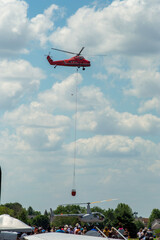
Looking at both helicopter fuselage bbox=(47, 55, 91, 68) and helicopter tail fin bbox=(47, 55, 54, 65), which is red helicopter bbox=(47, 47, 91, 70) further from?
helicopter tail fin bbox=(47, 55, 54, 65)

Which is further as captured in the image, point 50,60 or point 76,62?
point 50,60

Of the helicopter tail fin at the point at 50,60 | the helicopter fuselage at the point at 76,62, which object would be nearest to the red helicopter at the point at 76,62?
the helicopter fuselage at the point at 76,62

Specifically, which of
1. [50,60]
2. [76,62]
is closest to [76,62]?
[76,62]

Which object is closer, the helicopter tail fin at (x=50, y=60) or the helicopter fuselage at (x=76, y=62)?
the helicopter fuselage at (x=76, y=62)

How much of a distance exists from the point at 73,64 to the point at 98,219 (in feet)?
71.1

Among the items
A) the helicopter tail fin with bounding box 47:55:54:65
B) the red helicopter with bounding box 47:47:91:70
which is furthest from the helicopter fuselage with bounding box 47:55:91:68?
the helicopter tail fin with bounding box 47:55:54:65

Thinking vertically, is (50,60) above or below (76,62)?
above

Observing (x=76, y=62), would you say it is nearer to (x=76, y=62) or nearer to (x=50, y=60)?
(x=76, y=62)

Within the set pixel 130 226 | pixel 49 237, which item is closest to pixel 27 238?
pixel 49 237

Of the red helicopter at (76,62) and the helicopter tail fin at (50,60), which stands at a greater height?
the helicopter tail fin at (50,60)

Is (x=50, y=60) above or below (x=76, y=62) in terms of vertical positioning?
above

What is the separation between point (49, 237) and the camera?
989 centimetres

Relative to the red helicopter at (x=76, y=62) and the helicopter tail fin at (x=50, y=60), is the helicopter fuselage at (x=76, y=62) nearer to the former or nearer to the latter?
the red helicopter at (x=76, y=62)

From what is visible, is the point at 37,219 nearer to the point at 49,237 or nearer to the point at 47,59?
the point at 47,59
